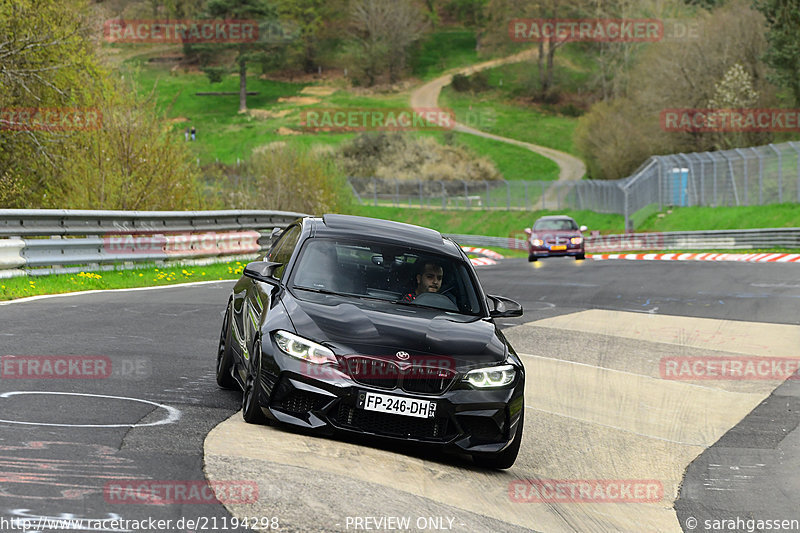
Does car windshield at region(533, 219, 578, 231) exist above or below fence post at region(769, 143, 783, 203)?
below

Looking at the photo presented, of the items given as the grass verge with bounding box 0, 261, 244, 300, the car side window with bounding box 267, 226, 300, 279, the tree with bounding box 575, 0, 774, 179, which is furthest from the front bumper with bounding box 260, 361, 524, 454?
the tree with bounding box 575, 0, 774, 179

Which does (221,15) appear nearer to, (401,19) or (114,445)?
(401,19)

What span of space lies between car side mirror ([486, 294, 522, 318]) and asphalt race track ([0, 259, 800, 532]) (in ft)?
3.37

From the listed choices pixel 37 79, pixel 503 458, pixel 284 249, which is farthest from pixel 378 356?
pixel 37 79

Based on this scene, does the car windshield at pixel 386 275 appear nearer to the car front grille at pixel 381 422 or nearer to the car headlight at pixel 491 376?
the car headlight at pixel 491 376

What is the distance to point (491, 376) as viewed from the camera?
7.20 metres

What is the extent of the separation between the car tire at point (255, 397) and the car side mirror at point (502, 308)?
6.32 ft

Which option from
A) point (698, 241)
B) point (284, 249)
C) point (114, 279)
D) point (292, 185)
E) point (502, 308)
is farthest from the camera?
point (698, 241)

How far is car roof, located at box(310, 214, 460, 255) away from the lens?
851 cm

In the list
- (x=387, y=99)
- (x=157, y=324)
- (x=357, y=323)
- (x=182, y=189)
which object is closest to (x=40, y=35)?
(x=182, y=189)

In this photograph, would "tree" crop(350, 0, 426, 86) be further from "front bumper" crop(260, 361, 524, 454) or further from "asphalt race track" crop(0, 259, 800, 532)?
"front bumper" crop(260, 361, 524, 454)

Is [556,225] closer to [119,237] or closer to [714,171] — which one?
[714,171]

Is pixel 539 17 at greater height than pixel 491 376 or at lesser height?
greater

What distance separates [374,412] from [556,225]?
3124cm
